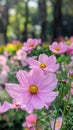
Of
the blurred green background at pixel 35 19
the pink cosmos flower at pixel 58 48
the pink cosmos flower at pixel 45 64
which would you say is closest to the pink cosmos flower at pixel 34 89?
the pink cosmos flower at pixel 45 64

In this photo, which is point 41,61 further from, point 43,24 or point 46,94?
point 43,24

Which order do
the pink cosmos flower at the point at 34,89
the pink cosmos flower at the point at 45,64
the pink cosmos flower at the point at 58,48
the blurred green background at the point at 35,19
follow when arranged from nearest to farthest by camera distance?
the pink cosmos flower at the point at 34,89 < the pink cosmos flower at the point at 45,64 < the pink cosmos flower at the point at 58,48 < the blurred green background at the point at 35,19

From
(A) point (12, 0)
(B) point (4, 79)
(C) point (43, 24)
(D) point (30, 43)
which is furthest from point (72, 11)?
(D) point (30, 43)

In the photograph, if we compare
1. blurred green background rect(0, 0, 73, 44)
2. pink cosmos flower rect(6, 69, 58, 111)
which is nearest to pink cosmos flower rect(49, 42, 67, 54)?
pink cosmos flower rect(6, 69, 58, 111)

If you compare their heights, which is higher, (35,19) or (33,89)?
(33,89)

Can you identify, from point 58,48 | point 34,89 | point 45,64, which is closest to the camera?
point 34,89

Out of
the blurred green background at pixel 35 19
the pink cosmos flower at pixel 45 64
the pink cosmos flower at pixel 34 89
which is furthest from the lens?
the blurred green background at pixel 35 19

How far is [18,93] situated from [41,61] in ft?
1.34

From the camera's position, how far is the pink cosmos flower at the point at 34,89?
1.98 meters

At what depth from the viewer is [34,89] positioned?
1.99 m

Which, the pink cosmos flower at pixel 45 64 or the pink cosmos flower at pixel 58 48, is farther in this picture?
the pink cosmos flower at pixel 58 48

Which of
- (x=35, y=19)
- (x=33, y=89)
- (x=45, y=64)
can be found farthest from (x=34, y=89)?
(x=35, y=19)

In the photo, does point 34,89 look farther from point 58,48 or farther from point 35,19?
point 35,19

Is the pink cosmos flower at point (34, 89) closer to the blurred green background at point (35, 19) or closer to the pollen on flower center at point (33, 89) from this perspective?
the pollen on flower center at point (33, 89)
